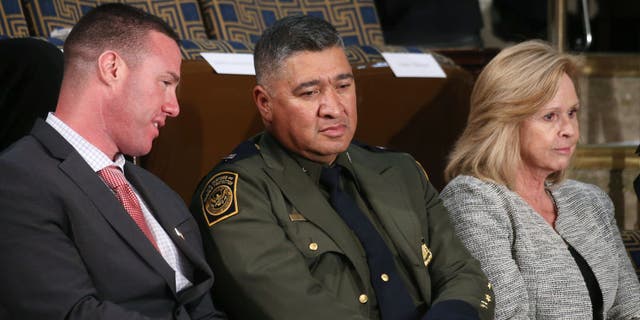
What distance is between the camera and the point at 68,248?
4.93ft

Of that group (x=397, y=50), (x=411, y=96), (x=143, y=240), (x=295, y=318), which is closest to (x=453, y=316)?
(x=295, y=318)

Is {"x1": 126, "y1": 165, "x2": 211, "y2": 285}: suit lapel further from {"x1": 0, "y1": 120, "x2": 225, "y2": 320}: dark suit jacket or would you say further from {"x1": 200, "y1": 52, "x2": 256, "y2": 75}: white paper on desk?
{"x1": 200, "y1": 52, "x2": 256, "y2": 75}: white paper on desk

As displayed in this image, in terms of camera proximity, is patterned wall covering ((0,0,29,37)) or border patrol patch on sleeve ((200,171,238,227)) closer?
border patrol patch on sleeve ((200,171,238,227))

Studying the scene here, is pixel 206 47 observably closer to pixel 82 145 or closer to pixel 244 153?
pixel 244 153

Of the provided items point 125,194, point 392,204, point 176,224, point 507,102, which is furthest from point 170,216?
point 507,102

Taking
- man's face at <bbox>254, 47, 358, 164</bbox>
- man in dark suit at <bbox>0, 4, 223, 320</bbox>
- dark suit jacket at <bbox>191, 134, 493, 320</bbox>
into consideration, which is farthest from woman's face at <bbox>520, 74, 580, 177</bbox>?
man in dark suit at <bbox>0, 4, 223, 320</bbox>

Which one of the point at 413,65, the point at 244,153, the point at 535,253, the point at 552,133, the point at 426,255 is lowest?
the point at 535,253

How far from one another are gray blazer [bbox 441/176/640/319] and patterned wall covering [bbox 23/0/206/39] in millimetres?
1505

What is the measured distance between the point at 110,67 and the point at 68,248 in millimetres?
380

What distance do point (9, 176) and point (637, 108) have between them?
11.7 feet

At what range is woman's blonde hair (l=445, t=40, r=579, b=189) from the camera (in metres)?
2.37

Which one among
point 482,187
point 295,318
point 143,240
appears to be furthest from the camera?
point 482,187

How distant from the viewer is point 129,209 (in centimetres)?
170

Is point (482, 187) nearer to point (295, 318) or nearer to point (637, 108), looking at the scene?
point (295, 318)
